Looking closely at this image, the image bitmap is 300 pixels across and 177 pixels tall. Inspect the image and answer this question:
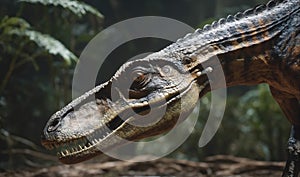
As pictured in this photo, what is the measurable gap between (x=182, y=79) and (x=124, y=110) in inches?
14.7

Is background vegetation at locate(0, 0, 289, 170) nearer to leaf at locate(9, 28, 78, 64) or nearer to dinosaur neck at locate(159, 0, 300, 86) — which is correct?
leaf at locate(9, 28, 78, 64)

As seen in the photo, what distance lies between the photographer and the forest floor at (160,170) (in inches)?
171

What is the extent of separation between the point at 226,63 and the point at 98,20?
4968 millimetres

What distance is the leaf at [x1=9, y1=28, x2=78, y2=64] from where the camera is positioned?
4234mm

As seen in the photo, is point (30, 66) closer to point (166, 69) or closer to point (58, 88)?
point (58, 88)

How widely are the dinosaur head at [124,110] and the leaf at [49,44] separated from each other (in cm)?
189

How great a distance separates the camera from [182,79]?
8.04 ft

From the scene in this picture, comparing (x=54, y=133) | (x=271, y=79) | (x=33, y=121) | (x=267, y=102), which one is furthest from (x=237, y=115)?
(x=54, y=133)

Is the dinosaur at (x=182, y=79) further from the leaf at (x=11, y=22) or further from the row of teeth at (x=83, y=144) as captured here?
the leaf at (x=11, y=22)

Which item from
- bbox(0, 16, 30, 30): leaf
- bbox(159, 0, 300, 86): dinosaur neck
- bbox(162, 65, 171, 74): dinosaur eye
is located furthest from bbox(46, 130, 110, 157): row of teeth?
bbox(0, 16, 30, 30): leaf

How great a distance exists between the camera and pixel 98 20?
23.8ft

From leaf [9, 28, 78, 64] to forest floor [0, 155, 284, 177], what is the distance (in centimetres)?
116

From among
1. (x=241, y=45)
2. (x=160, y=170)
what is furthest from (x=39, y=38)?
(x=241, y=45)

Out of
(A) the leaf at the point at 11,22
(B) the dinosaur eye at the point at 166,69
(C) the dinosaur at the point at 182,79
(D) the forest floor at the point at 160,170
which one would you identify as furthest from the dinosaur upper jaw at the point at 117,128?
(A) the leaf at the point at 11,22
